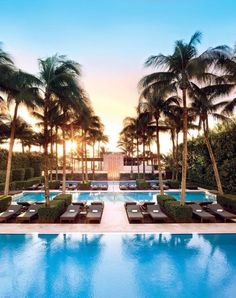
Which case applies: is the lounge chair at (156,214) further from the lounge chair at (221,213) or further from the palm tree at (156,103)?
the palm tree at (156,103)

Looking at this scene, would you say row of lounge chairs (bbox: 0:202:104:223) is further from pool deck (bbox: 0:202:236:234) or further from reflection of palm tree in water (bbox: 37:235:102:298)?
reflection of palm tree in water (bbox: 37:235:102:298)

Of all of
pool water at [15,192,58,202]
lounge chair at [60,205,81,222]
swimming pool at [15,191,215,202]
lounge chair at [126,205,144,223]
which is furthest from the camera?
swimming pool at [15,191,215,202]

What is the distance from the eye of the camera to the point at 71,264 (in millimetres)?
8727

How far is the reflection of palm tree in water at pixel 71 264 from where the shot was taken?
23.3 feet

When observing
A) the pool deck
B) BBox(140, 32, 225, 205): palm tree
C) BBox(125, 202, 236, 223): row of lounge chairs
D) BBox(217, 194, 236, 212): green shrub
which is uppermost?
BBox(140, 32, 225, 205): palm tree

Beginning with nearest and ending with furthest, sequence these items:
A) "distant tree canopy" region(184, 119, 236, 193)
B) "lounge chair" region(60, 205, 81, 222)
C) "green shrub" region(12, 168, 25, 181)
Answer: "lounge chair" region(60, 205, 81, 222) → "distant tree canopy" region(184, 119, 236, 193) → "green shrub" region(12, 168, 25, 181)

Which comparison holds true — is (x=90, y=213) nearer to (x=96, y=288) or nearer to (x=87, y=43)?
(x=96, y=288)

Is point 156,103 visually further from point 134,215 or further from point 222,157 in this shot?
point 222,157

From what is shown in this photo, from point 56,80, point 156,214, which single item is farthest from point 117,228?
point 56,80

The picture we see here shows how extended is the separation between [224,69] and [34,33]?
1100 cm

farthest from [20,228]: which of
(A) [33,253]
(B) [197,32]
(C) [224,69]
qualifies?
(C) [224,69]

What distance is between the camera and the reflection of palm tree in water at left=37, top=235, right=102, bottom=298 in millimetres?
7113

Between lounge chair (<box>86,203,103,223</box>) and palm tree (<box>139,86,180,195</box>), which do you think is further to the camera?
palm tree (<box>139,86,180,195</box>)

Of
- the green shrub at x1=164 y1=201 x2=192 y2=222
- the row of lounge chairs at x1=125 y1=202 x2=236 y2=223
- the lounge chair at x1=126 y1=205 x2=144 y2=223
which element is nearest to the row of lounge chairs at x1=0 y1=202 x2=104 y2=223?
the lounge chair at x1=126 y1=205 x2=144 y2=223
